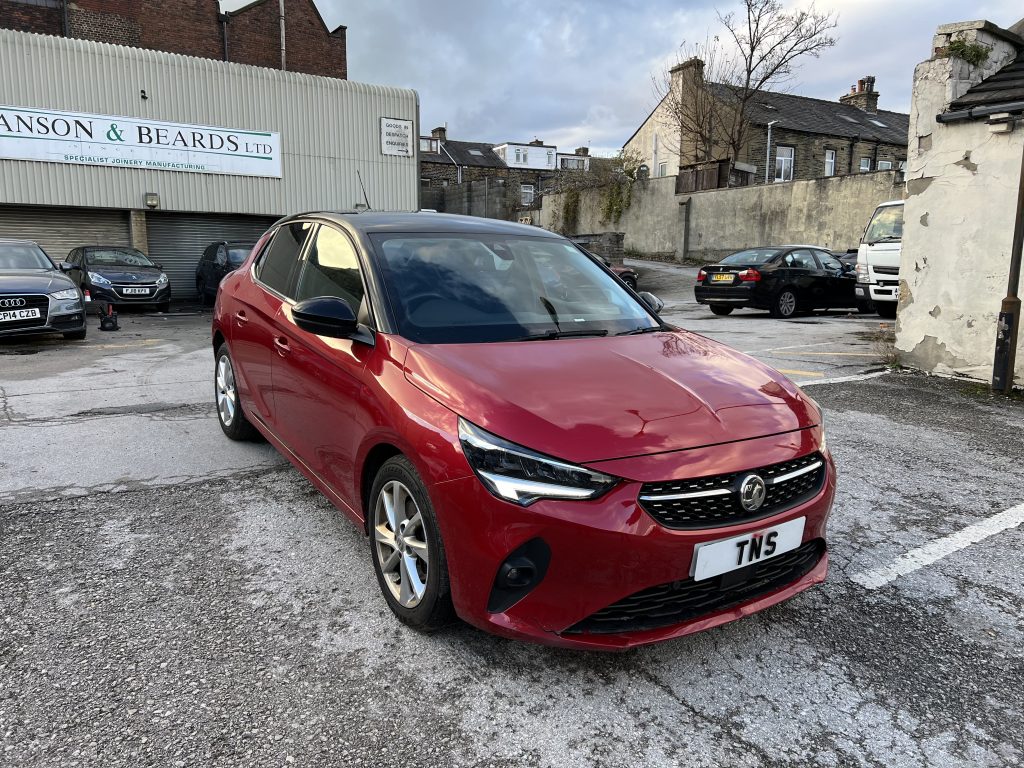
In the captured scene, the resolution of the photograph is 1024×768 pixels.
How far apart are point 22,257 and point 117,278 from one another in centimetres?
493

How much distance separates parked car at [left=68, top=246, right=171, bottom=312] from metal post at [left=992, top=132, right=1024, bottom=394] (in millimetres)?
15211

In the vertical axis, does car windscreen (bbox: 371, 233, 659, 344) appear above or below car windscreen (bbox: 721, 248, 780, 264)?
below

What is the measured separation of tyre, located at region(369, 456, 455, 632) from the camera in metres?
2.46

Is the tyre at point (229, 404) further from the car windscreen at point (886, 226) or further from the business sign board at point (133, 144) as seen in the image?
the business sign board at point (133, 144)

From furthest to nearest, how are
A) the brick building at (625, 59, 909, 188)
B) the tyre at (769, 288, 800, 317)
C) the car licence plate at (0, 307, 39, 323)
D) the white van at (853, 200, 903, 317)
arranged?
the brick building at (625, 59, 909, 188) → the tyre at (769, 288, 800, 317) → the white van at (853, 200, 903, 317) → the car licence plate at (0, 307, 39, 323)

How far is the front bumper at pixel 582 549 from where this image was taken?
2170mm

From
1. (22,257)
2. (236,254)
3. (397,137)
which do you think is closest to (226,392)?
(22,257)

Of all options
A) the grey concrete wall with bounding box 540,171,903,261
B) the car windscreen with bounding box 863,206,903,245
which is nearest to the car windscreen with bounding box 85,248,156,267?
the car windscreen with bounding box 863,206,903,245

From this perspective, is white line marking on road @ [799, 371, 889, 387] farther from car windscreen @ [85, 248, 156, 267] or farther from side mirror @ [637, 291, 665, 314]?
car windscreen @ [85, 248, 156, 267]

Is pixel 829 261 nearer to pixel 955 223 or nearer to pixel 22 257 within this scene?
pixel 955 223

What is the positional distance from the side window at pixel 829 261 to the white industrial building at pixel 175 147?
10715 millimetres

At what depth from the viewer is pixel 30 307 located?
9.48 metres

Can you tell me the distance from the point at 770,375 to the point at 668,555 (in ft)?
3.96

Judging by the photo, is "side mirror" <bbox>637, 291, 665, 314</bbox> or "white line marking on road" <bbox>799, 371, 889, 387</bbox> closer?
"side mirror" <bbox>637, 291, 665, 314</bbox>
